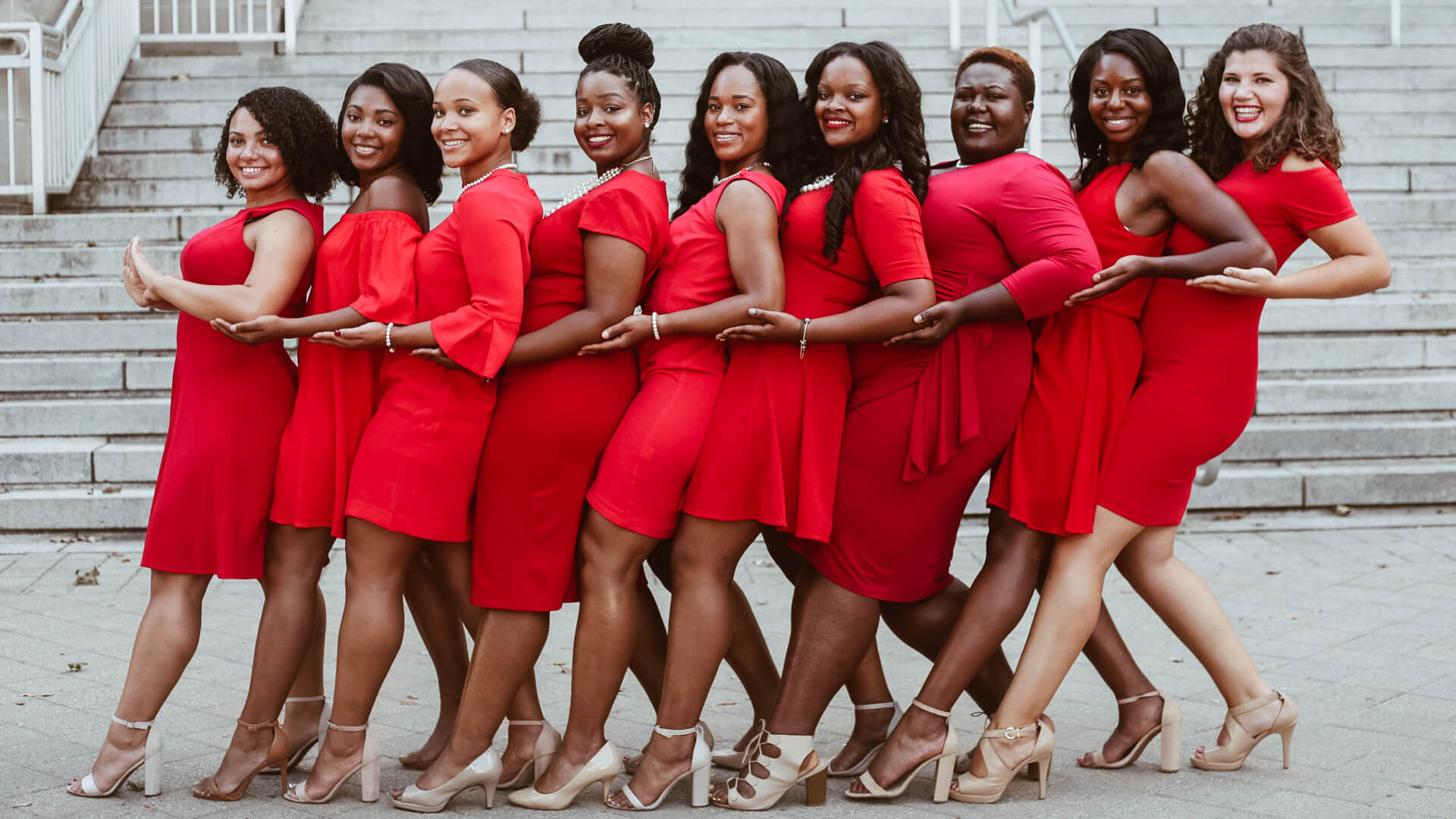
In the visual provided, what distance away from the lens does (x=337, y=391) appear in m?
4.02

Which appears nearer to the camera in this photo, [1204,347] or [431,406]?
[431,406]

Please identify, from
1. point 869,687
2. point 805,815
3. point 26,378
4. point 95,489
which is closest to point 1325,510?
point 869,687

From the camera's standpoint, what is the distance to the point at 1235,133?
4.16 meters

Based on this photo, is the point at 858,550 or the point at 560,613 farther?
the point at 560,613

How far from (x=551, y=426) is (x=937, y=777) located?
4.80 ft

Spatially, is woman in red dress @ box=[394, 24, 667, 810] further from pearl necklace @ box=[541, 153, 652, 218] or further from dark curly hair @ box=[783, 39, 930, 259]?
dark curly hair @ box=[783, 39, 930, 259]

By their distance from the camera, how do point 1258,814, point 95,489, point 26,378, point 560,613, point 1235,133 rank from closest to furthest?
point 1258,814 → point 1235,133 → point 560,613 → point 95,489 → point 26,378

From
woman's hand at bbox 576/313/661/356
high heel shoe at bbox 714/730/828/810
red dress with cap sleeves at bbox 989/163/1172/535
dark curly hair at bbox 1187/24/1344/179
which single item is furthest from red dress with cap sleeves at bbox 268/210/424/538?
dark curly hair at bbox 1187/24/1344/179

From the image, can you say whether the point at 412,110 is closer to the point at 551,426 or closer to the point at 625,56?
the point at 625,56

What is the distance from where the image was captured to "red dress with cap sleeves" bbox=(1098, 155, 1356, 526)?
4.04 metres

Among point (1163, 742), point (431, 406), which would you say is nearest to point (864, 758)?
point (1163, 742)

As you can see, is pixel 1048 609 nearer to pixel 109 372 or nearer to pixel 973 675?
pixel 973 675

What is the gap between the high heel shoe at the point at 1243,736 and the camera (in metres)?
4.20

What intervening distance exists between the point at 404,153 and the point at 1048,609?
2291mm
